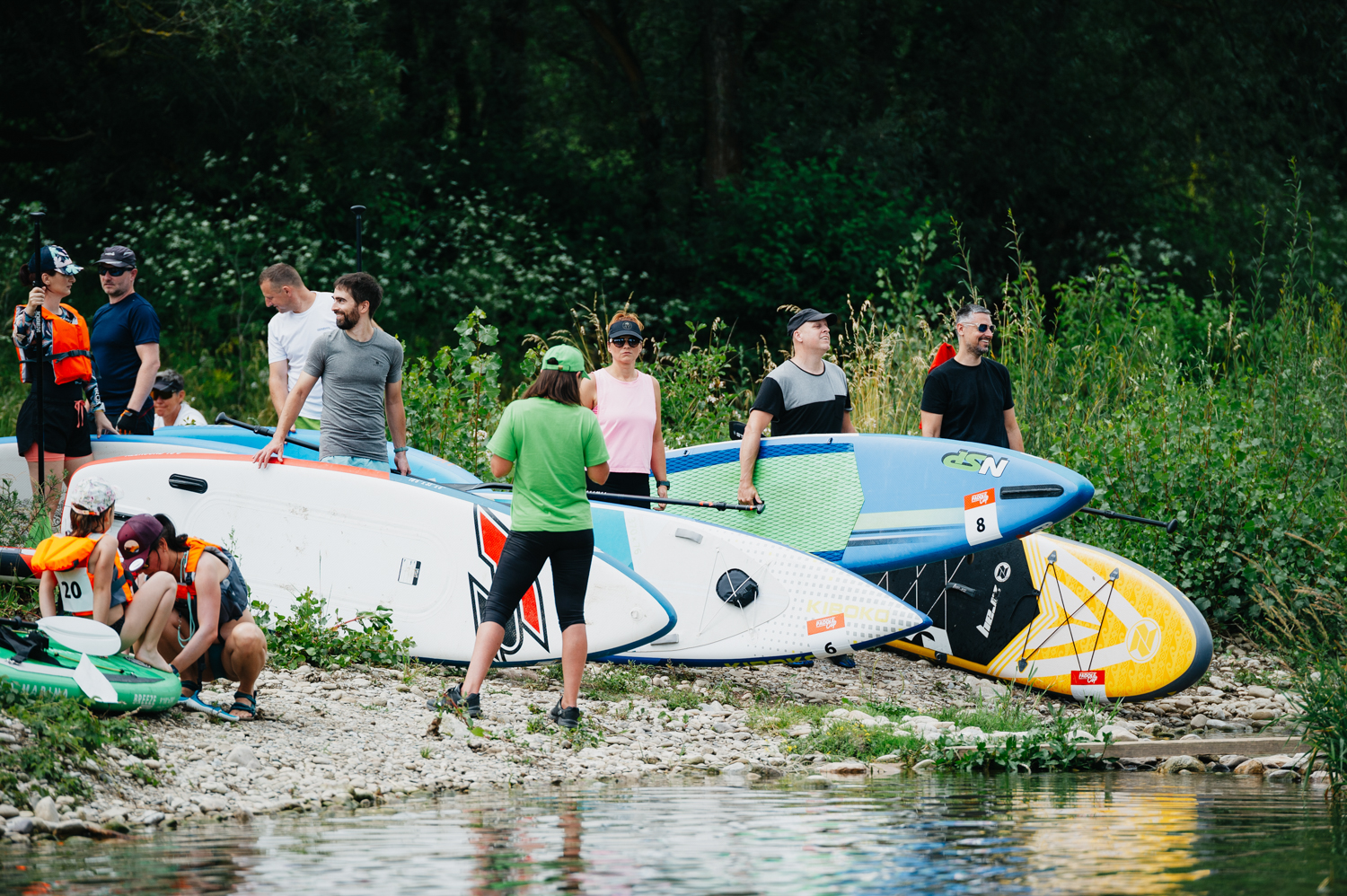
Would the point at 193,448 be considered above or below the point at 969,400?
below

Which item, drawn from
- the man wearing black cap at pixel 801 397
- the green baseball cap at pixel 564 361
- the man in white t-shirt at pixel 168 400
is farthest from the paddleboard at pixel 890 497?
the man in white t-shirt at pixel 168 400

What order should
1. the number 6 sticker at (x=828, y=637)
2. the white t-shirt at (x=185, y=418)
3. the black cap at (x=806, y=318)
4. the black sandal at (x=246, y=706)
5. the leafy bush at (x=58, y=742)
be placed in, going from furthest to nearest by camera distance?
the white t-shirt at (x=185, y=418) < the black cap at (x=806, y=318) < the number 6 sticker at (x=828, y=637) < the black sandal at (x=246, y=706) < the leafy bush at (x=58, y=742)

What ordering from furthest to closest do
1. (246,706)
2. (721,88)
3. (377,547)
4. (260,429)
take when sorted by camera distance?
(721,88)
(260,429)
(377,547)
(246,706)

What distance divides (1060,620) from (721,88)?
12.5 meters

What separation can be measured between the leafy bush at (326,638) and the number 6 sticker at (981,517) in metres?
2.98

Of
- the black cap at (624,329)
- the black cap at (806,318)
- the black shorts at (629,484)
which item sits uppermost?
the black cap at (806,318)

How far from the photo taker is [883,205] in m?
18.2

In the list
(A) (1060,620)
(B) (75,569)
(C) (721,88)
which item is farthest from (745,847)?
(C) (721,88)

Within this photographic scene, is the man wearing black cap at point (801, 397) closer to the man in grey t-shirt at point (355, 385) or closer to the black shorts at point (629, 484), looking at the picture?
the black shorts at point (629, 484)

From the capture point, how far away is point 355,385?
6754 millimetres

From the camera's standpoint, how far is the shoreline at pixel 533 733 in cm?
489

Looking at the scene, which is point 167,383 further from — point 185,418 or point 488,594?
point 488,594

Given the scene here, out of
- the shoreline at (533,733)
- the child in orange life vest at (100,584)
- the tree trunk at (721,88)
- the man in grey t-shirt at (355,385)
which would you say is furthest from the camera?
the tree trunk at (721,88)

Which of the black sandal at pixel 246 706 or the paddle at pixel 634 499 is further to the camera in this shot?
the paddle at pixel 634 499
